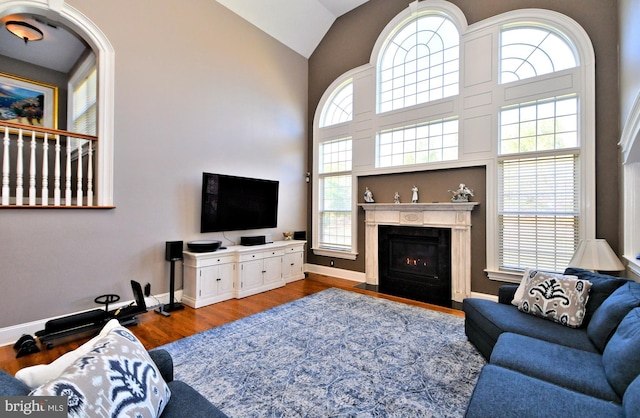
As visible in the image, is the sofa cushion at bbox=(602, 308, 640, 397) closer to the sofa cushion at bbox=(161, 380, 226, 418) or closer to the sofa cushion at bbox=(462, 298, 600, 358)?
the sofa cushion at bbox=(462, 298, 600, 358)

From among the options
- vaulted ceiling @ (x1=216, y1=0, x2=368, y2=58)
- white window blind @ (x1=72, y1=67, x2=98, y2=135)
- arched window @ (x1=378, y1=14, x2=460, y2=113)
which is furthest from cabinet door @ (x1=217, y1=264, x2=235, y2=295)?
vaulted ceiling @ (x1=216, y1=0, x2=368, y2=58)

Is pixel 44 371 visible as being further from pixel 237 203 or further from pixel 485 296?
pixel 485 296

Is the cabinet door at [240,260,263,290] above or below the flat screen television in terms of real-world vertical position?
below

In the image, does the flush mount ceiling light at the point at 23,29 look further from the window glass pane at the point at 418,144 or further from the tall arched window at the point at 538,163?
the tall arched window at the point at 538,163

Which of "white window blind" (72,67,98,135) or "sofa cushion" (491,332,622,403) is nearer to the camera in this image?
"sofa cushion" (491,332,622,403)

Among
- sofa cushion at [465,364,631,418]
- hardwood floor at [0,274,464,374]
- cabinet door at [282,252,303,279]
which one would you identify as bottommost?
hardwood floor at [0,274,464,374]

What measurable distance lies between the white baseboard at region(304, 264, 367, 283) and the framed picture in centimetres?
516

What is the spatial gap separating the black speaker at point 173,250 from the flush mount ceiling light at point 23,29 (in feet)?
10.6

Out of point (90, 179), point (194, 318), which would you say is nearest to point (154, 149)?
point (90, 179)

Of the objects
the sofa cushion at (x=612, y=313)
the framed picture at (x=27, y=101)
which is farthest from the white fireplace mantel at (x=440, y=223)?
the framed picture at (x=27, y=101)

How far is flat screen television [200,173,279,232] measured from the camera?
14.3 ft

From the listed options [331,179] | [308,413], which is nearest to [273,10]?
[331,179]

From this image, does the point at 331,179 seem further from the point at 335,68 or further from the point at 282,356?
the point at 282,356

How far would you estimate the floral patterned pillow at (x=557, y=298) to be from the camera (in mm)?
2215
